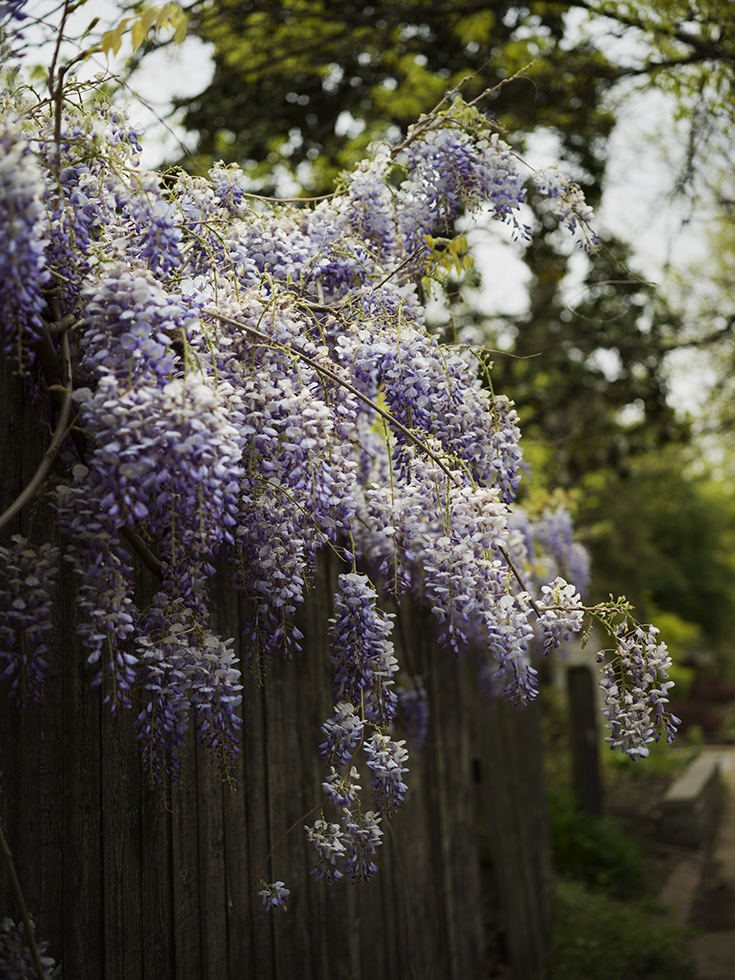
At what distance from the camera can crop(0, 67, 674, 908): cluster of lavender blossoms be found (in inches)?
54.5

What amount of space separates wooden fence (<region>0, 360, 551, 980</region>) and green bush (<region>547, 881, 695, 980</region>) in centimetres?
71

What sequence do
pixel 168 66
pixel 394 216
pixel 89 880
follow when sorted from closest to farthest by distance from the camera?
1. pixel 89 880
2. pixel 394 216
3. pixel 168 66

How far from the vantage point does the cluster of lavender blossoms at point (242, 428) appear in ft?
4.54

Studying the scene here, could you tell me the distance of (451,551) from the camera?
1.79 m

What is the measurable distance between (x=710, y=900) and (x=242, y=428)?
6.08 m

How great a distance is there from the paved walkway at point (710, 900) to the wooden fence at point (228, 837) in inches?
60.5

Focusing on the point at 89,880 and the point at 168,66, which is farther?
the point at 168,66

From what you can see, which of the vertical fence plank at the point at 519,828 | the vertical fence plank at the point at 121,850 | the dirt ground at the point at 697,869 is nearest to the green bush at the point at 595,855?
the dirt ground at the point at 697,869

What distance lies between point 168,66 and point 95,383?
12.0ft

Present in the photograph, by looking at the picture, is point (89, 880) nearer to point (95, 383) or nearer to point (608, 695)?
point (95, 383)

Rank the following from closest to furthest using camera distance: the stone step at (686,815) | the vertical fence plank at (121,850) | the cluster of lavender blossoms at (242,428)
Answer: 1. the cluster of lavender blossoms at (242,428)
2. the vertical fence plank at (121,850)
3. the stone step at (686,815)

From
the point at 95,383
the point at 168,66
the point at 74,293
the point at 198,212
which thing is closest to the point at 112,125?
the point at 198,212

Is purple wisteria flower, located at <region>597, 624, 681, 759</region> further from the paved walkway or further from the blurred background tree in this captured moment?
the paved walkway

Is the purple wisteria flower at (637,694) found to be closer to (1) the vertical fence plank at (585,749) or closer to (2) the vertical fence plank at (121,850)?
(2) the vertical fence plank at (121,850)
